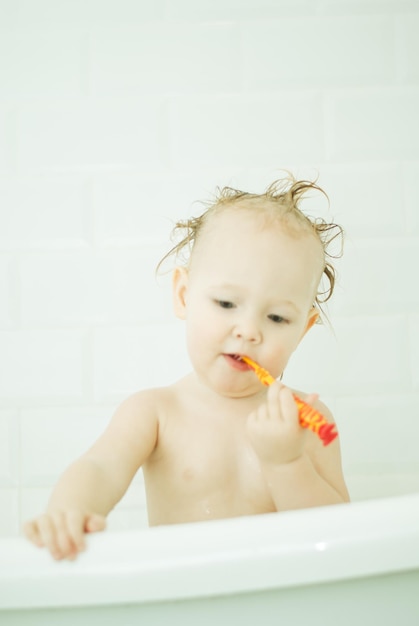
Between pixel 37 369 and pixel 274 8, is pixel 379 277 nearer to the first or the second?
pixel 274 8

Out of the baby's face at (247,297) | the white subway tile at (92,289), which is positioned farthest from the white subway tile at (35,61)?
the baby's face at (247,297)

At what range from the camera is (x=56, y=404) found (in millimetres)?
1433

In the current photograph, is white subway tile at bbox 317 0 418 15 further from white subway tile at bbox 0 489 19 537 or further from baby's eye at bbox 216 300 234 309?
white subway tile at bbox 0 489 19 537

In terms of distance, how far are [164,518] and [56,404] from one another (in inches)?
18.8

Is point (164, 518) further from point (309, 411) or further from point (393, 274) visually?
point (393, 274)

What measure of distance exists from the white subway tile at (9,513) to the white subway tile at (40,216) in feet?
1.57

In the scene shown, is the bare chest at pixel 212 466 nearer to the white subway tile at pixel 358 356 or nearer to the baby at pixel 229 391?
the baby at pixel 229 391

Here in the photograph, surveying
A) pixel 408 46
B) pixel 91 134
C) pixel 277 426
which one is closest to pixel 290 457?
pixel 277 426

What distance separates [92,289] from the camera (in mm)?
1445

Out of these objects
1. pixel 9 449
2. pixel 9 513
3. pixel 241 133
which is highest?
pixel 241 133

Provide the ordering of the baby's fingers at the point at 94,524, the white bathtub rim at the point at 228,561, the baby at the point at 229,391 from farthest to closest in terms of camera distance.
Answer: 1. the baby at the point at 229,391
2. the baby's fingers at the point at 94,524
3. the white bathtub rim at the point at 228,561

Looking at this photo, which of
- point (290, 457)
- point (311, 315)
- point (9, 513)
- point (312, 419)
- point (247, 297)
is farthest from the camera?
point (9, 513)

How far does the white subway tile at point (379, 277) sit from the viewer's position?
4.78 feet

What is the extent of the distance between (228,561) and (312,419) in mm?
242
